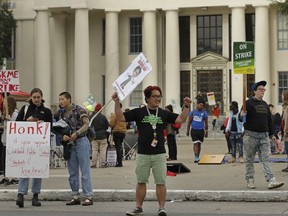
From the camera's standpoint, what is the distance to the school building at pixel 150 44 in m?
43.2

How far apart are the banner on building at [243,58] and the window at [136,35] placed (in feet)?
104

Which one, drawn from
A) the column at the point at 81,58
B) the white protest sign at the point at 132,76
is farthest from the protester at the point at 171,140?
the column at the point at 81,58

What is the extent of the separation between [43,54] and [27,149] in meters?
32.2

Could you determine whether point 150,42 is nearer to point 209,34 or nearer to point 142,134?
point 209,34

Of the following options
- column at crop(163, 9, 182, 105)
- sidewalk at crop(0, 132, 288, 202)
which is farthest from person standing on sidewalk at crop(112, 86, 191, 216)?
column at crop(163, 9, 182, 105)

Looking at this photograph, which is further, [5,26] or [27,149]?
[5,26]

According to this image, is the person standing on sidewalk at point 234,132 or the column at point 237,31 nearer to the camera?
the person standing on sidewalk at point 234,132

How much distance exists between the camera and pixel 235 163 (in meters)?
19.3

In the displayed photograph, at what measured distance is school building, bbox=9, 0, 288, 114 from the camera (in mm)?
43156

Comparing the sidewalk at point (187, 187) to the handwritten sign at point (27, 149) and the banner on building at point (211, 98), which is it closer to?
the handwritten sign at point (27, 149)

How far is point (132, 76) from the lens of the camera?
11461 mm

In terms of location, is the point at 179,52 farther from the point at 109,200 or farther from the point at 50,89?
the point at 109,200

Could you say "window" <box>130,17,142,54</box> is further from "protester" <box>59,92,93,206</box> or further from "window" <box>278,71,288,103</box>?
"protester" <box>59,92,93,206</box>

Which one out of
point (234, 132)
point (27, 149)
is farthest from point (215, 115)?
point (27, 149)
